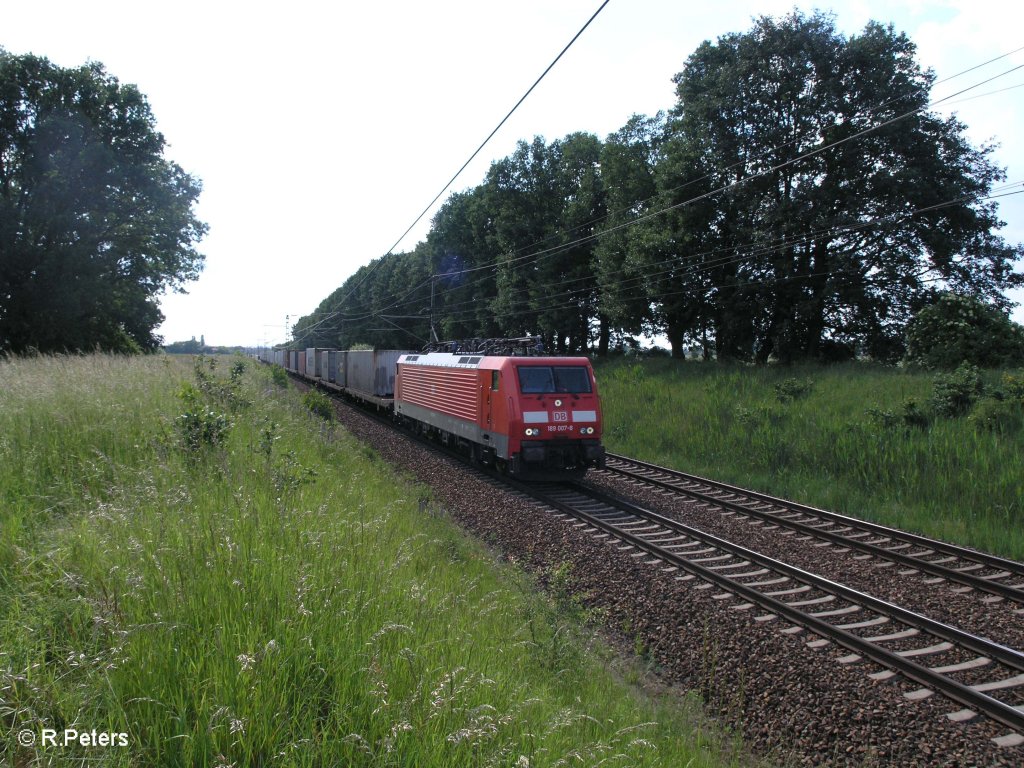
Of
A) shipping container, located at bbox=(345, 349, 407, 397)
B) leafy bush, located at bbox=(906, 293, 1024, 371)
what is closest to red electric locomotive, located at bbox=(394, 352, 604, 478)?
shipping container, located at bbox=(345, 349, 407, 397)

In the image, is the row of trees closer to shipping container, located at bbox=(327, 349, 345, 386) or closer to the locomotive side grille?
the locomotive side grille

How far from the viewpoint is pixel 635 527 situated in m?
9.95

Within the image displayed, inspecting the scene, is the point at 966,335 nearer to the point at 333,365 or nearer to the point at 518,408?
the point at 518,408

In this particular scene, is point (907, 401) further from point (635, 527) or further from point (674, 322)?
point (674, 322)

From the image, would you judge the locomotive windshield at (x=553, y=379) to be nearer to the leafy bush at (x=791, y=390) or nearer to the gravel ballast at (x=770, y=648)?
the gravel ballast at (x=770, y=648)

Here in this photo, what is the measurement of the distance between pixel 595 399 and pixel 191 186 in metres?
29.5

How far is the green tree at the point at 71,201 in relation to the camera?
90.5 feet

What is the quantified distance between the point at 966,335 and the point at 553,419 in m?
12.8

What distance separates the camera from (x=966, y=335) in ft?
57.9

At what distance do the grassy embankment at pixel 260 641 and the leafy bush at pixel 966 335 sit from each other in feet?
53.1

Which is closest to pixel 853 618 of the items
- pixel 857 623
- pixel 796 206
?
pixel 857 623

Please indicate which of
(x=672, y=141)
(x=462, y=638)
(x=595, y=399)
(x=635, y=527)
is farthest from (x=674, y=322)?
(x=462, y=638)

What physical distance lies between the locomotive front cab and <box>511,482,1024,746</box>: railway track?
9.49 feet

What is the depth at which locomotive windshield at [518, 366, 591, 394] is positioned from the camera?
12.8 meters
